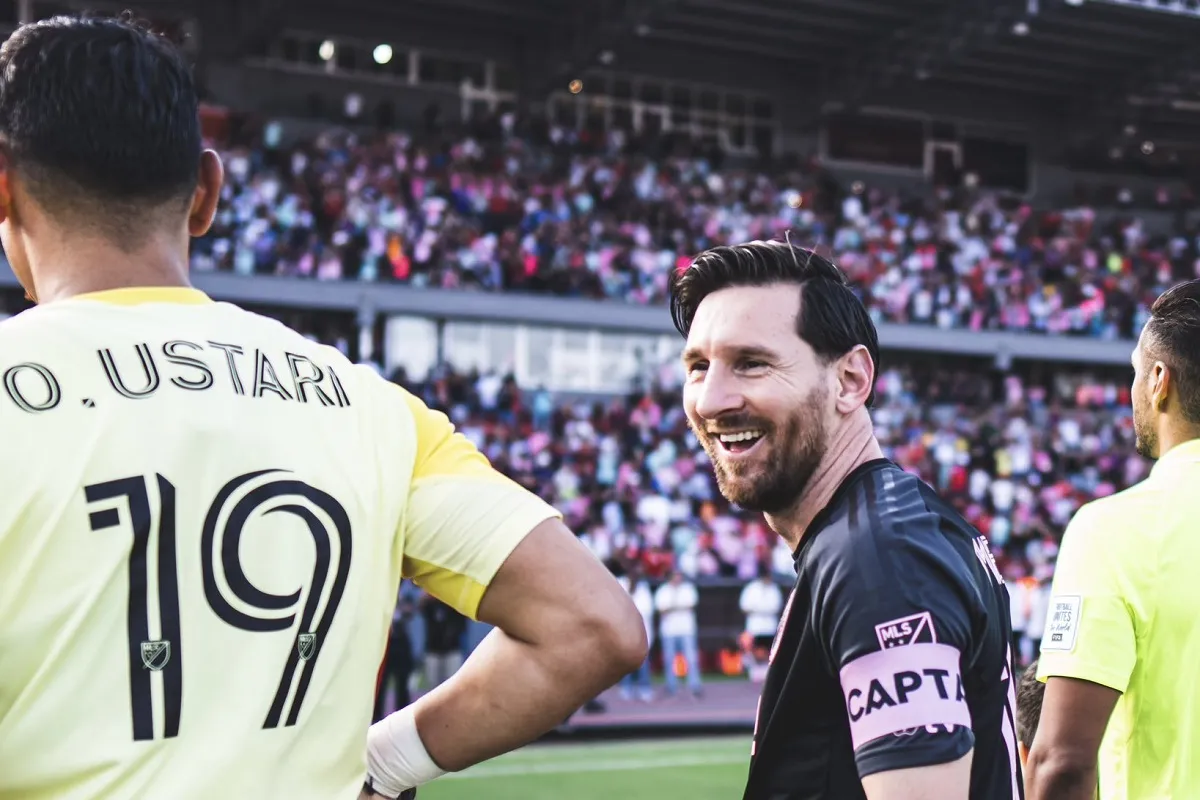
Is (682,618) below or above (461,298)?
below

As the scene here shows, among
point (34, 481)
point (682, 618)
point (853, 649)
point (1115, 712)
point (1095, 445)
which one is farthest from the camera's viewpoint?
point (1095, 445)

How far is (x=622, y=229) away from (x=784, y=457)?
23011 mm

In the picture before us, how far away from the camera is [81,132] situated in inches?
70.2

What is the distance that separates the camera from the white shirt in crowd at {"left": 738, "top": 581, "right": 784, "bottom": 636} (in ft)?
59.7

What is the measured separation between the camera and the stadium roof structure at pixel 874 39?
90.4ft

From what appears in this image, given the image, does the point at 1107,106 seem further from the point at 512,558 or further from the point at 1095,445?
the point at 512,558

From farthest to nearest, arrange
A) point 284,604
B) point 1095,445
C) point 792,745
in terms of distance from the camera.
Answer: point 1095,445 < point 792,745 < point 284,604

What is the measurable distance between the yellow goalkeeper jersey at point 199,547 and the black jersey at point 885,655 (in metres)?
0.55

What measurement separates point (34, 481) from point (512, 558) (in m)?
0.63

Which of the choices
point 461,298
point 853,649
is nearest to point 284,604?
point 853,649

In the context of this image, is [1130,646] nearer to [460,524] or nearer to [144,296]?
[460,524]

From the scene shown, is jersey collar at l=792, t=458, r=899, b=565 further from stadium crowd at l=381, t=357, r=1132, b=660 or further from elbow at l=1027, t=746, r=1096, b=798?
stadium crowd at l=381, t=357, r=1132, b=660

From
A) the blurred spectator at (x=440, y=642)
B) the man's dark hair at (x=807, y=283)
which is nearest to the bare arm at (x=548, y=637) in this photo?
the man's dark hair at (x=807, y=283)

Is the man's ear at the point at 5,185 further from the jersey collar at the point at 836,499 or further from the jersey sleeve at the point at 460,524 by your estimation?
the jersey collar at the point at 836,499
